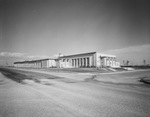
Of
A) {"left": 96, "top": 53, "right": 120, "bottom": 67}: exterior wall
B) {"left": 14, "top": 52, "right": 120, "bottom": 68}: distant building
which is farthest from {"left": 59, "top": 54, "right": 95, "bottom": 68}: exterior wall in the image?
{"left": 96, "top": 53, "right": 120, "bottom": 67}: exterior wall

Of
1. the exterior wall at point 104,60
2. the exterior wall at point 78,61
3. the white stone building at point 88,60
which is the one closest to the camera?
the white stone building at point 88,60

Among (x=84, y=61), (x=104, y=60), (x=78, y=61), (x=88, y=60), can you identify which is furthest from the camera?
(x=78, y=61)

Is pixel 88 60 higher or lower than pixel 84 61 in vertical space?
higher

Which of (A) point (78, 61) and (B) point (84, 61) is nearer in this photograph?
(B) point (84, 61)

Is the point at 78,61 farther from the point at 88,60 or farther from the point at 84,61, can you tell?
the point at 88,60

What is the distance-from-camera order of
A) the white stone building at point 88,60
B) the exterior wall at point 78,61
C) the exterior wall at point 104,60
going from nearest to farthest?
1. the white stone building at point 88,60
2. the exterior wall at point 104,60
3. the exterior wall at point 78,61

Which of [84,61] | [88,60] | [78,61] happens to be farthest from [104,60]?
[78,61]

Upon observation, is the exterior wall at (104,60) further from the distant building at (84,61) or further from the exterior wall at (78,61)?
the exterior wall at (78,61)

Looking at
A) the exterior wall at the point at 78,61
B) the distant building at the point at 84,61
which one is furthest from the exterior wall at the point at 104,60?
the exterior wall at the point at 78,61

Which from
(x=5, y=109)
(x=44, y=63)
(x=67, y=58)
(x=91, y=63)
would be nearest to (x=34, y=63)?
(x=44, y=63)

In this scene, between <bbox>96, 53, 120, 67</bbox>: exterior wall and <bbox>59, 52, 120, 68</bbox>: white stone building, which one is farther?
<bbox>96, 53, 120, 67</bbox>: exterior wall

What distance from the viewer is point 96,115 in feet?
11.3

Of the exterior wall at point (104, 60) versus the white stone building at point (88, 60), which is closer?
the white stone building at point (88, 60)

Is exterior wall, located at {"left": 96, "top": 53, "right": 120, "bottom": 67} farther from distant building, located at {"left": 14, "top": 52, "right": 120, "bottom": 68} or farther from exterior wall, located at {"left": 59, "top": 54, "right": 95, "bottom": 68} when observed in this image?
exterior wall, located at {"left": 59, "top": 54, "right": 95, "bottom": 68}
